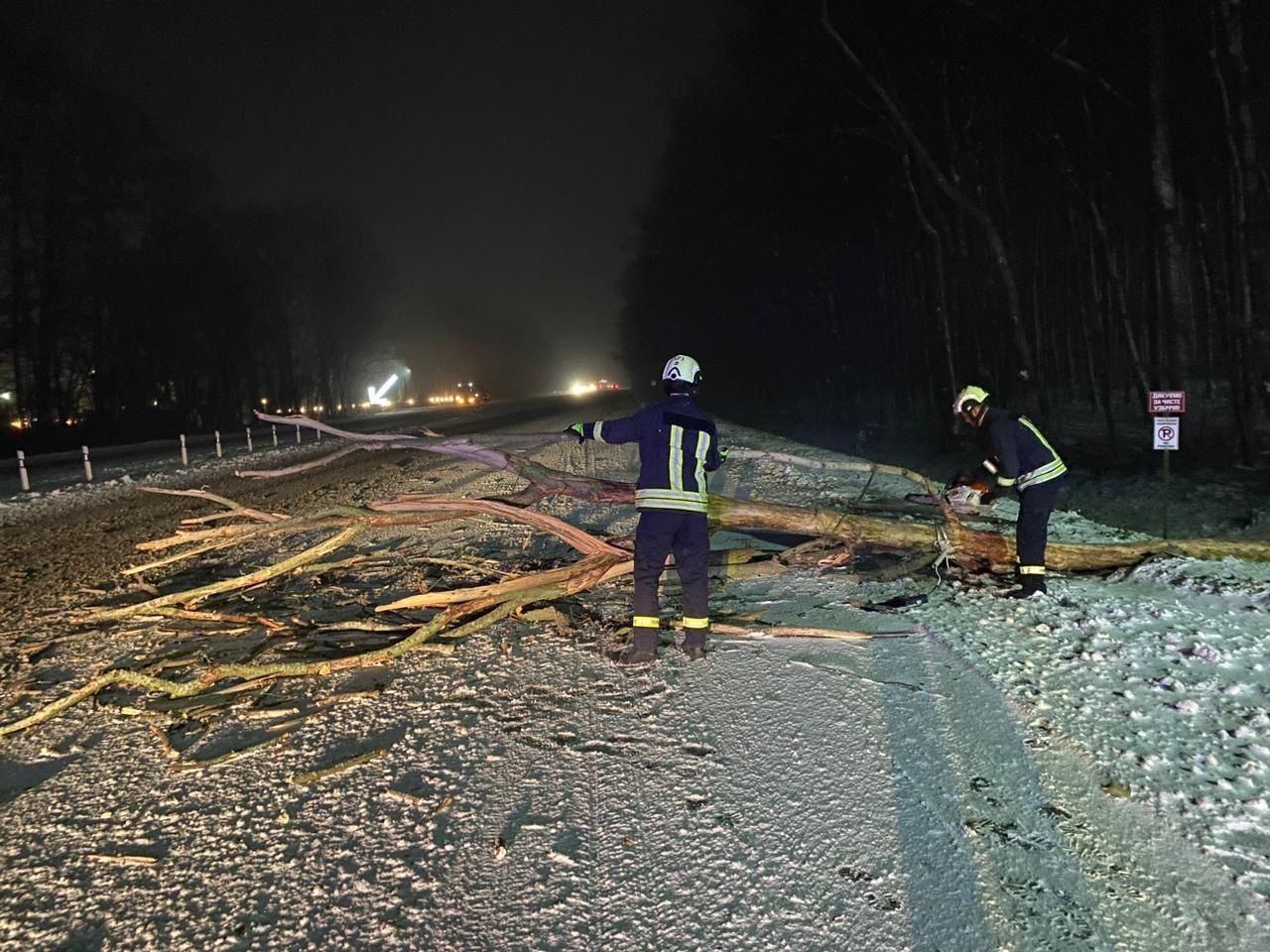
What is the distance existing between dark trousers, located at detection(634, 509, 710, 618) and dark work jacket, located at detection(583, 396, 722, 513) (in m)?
0.09

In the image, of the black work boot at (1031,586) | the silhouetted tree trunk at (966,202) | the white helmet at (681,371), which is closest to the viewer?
the white helmet at (681,371)

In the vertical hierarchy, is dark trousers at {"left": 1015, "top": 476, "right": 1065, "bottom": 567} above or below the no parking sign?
below

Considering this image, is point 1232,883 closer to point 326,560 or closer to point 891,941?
point 891,941

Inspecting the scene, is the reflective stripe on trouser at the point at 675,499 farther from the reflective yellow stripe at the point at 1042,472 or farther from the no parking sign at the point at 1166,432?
the no parking sign at the point at 1166,432

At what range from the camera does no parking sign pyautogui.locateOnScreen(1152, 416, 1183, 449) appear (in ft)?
23.9

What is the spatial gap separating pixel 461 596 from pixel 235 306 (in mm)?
42071

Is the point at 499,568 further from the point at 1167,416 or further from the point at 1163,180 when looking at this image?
the point at 1163,180

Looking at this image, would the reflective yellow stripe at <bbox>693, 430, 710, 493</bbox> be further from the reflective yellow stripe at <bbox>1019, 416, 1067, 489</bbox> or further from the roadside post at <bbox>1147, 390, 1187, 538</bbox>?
the roadside post at <bbox>1147, 390, 1187, 538</bbox>

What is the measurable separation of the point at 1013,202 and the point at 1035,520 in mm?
18859

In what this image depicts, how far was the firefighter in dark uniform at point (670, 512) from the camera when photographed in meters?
4.43

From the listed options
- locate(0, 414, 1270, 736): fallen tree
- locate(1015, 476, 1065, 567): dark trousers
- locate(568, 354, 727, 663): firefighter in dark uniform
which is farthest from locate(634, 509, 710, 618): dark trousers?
A: locate(1015, 476, 1065, 567): dark trousers

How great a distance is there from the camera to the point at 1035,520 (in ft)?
17.8

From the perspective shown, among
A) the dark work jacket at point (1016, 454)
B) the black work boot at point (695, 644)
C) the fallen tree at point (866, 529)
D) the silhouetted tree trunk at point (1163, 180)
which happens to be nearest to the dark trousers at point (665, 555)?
the black work boot at point (695, 644)

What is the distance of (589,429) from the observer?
4602mm
